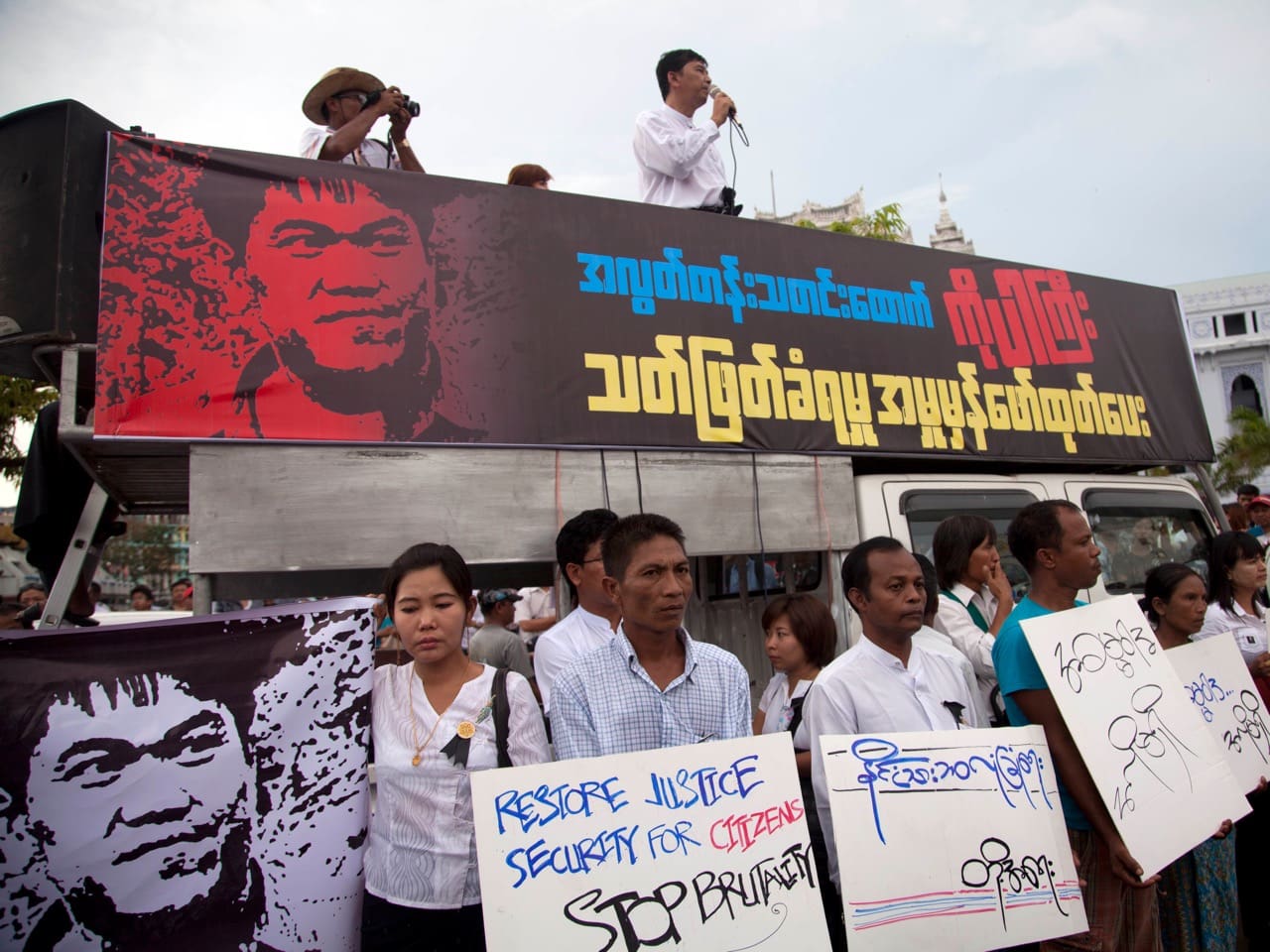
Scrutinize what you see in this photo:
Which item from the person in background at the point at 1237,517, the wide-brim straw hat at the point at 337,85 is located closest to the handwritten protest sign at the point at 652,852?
the wide-brim straw hat at the point at 337,85

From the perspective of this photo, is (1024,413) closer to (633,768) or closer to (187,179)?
(633,768)

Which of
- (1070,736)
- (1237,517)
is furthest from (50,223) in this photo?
(1237,517)

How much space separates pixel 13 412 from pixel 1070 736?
1563 cm

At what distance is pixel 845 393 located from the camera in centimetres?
405

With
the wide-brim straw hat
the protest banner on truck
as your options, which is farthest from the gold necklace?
the wide-brim straw hat

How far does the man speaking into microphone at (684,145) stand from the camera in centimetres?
479

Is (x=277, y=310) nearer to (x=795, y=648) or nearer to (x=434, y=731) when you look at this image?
(x=434, y=731)

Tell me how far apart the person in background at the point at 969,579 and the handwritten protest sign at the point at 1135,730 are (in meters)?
0.60

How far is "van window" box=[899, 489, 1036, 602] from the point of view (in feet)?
13.5

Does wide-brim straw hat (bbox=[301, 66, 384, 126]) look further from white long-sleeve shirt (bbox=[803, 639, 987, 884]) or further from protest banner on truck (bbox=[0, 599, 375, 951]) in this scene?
white long-sleeve shirt (bbox=[803, 639, 987, 884])

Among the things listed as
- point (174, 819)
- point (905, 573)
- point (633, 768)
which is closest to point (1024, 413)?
point (905, 573)

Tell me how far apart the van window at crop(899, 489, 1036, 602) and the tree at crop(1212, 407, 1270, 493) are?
33861mm

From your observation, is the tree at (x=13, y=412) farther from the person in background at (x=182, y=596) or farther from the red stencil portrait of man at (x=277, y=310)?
the red stencil portrait of man at (x=277, y=310)

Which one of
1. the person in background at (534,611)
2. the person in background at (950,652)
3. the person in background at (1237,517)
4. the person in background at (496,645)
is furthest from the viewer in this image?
the person in background at (534,611)
